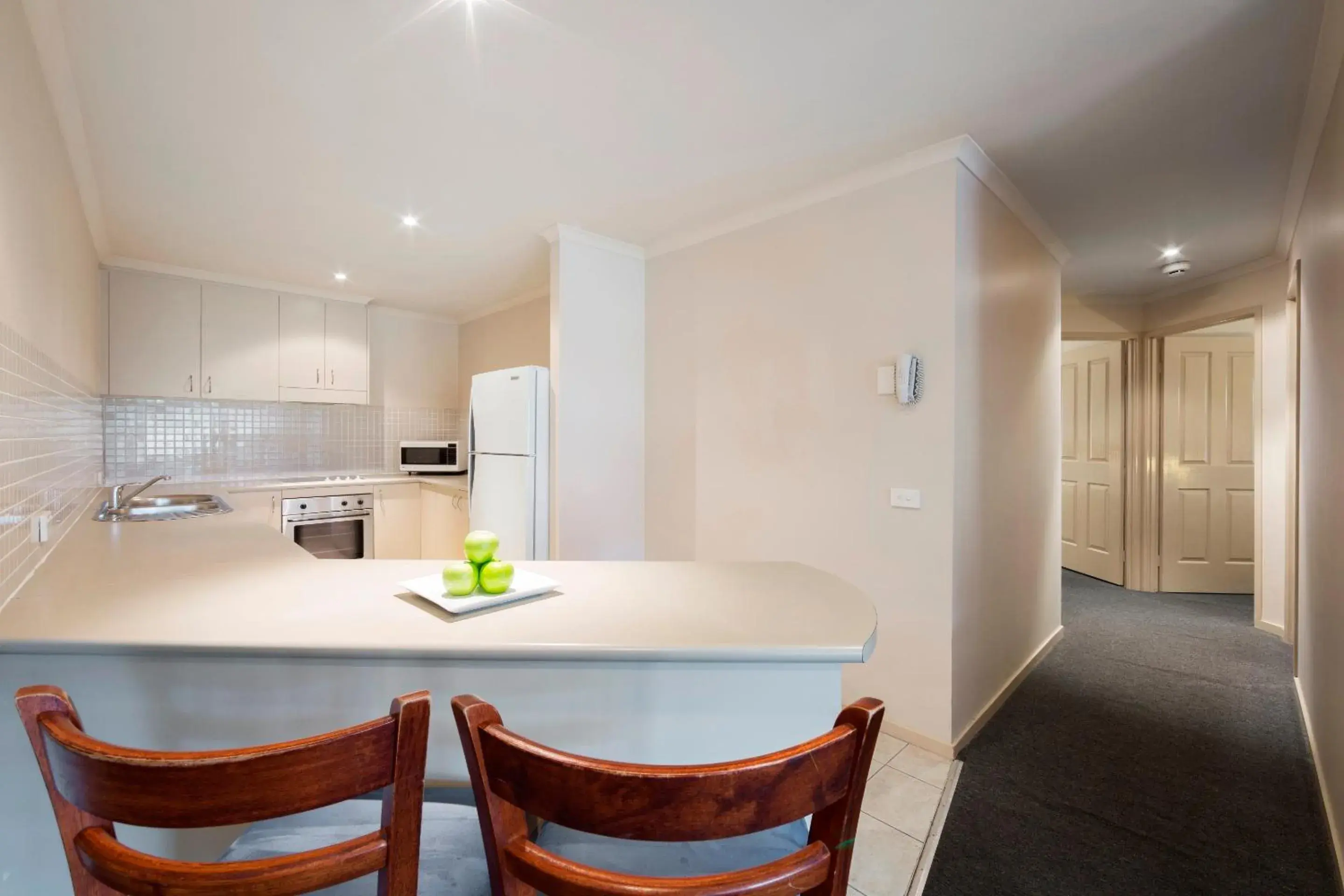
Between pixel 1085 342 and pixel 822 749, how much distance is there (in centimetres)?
573

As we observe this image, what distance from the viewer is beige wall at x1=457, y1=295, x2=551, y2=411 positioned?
174 inches

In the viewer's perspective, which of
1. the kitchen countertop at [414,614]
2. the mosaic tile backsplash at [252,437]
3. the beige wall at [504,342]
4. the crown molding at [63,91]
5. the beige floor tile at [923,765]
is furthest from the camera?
the beige wall at [504,342]

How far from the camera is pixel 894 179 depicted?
235 cm

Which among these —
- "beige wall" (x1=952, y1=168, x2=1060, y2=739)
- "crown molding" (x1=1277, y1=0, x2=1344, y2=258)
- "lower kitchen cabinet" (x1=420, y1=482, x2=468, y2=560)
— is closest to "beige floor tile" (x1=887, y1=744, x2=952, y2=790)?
"beige wall" (x1=952, y1=168, x2=1060, y2=739)

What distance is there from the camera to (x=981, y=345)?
2420 millimetres

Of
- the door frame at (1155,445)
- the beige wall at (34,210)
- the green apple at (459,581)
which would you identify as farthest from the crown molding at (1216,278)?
the beige wall at (34,210)

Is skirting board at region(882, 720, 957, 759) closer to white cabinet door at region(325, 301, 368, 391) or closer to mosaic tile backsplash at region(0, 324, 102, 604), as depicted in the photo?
mosaic tile backsplash at region(0, 324, 102, 604)

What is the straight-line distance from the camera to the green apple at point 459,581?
120cm

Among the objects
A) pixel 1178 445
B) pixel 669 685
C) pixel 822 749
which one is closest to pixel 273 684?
pixel 669 685

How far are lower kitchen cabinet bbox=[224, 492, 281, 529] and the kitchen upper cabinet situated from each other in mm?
780

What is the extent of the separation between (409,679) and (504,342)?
404 cm

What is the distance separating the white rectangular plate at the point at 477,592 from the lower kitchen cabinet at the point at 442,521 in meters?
3.11

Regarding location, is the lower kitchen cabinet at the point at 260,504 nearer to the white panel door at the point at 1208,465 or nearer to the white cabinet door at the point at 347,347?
the white cabinet door at the point at 347,347

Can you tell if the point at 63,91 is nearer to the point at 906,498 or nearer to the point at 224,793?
the point at 224,793
